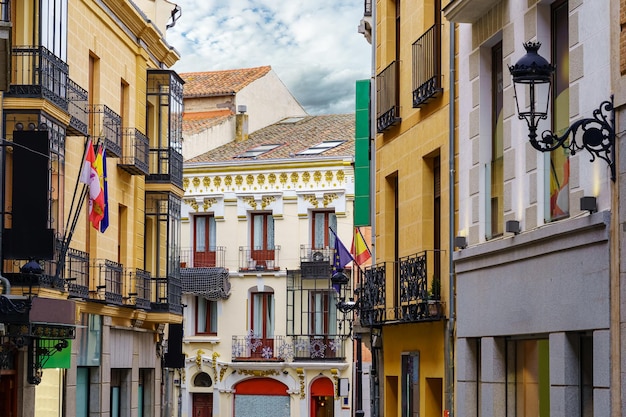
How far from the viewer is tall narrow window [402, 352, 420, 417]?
20359mm

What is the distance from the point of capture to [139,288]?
32.7 meters

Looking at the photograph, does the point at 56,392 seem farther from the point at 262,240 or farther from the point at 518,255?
the point at 262,240

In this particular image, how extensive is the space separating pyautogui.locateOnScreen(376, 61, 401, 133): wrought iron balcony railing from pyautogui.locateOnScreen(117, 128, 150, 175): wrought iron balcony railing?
33.0 feet

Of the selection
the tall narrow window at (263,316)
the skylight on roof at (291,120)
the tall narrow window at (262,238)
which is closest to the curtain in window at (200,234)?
the tall narrow window at (262,238)

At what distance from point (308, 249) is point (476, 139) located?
116 ft

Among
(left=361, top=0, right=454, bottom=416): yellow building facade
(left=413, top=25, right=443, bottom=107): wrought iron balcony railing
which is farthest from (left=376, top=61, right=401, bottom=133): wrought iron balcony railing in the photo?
(left=413, top=25, right=443, bottom=107): wrought iron balcony railing

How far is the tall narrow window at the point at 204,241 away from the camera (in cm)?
5362

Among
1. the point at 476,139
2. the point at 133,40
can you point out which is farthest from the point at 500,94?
the point at 133,40

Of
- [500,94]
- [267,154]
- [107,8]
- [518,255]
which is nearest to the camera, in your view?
[518,255]

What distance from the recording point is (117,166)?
103 ft

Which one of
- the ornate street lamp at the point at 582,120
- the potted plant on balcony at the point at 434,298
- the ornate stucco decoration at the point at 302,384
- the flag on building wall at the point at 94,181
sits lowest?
the ornate stucco decoration at the point at 302,384

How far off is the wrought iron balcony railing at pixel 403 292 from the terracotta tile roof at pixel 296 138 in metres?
29.1

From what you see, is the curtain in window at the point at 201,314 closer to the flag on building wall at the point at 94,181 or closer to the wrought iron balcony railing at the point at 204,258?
the wrought iron balcony railing at the point at 204,258

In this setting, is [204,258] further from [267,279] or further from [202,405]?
[202,405]
